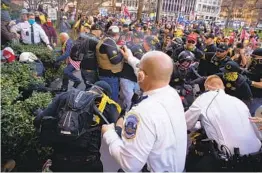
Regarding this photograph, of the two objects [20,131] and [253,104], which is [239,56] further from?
[20,131]

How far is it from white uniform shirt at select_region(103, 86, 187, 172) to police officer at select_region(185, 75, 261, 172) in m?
0.81

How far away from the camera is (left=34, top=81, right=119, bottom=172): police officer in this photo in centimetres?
266

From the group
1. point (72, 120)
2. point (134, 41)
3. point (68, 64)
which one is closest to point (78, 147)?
point (72, 120)

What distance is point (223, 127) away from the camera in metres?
2.76

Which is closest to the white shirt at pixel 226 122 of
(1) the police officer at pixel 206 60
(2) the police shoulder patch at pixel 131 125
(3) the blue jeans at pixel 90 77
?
(2) the police shoulder patch at pixel 131 125

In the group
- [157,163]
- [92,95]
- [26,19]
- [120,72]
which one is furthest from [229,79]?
[26,19]

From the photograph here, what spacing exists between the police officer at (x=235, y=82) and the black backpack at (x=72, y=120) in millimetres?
2361

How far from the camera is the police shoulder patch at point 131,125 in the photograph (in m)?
1.87

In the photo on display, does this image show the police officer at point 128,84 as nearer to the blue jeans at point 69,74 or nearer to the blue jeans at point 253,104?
the blue jeans at point 69,74

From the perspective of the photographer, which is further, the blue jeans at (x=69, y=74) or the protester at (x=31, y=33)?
the protester at (x=31, y=33)

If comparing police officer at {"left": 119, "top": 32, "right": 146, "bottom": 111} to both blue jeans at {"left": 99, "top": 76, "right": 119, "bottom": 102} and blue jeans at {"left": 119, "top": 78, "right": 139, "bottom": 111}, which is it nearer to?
blue jeans at {"left": 119, "top": 78, "right": 139, "bottom": 111}

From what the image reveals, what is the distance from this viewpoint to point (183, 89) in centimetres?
466

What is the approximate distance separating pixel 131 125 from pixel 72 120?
738 mm

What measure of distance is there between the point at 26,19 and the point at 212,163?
21.8 ft
